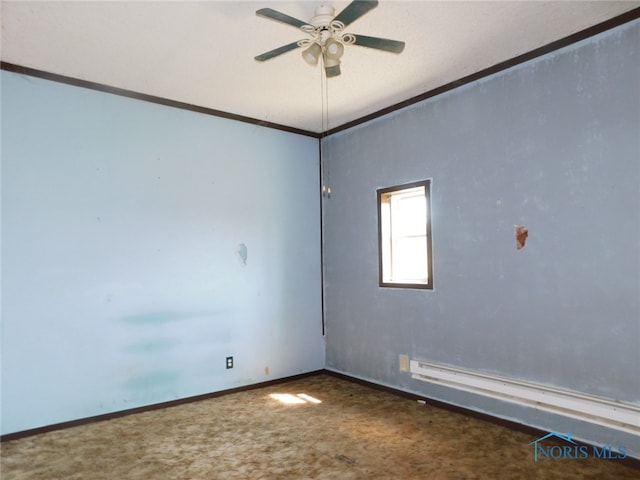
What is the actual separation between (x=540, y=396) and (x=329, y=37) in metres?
2.77

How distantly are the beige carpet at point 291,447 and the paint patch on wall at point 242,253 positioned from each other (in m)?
1.36

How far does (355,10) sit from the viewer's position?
211 cm

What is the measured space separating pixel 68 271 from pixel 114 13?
1.94 m

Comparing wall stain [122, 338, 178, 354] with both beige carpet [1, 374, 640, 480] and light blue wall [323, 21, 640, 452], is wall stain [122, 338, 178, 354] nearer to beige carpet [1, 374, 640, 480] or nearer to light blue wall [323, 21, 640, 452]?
beige carpet [1, 374, 640, 480]

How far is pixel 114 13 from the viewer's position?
2.55 meters

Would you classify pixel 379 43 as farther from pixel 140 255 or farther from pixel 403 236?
pixel 140 255

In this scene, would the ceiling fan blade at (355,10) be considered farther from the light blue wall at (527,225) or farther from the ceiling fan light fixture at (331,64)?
the light blue wall at (527,225)

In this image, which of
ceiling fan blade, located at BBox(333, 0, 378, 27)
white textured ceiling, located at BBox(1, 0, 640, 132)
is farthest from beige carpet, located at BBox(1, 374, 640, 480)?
white textured ceiling, located at BBox(1, 0, 640, 132)

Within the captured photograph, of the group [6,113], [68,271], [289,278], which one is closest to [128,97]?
[6,113]

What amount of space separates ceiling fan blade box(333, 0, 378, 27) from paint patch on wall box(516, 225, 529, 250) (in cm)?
193

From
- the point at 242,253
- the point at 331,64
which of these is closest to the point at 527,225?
the point at 331,64

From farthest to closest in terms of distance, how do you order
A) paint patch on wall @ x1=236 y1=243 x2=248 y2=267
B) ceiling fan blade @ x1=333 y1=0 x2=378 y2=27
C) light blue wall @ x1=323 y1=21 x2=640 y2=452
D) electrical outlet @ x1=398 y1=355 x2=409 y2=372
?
paint patch on wall @ x1=236 y1=243 x2=248 y2=267
electrical outlet @ x1=398 y1=355 x2=409 y2=372
light blue wall @ x1=323 y1=21 x2=640 y2=452
ceiling fan blade @ x1=333 y1=0 x2=378 y2=27

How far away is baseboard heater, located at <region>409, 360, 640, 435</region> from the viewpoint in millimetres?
2590

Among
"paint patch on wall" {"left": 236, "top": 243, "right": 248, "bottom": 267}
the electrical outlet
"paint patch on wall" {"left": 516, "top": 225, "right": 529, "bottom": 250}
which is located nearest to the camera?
"paint patch on wall" {"left": 516, "top": 225, "right": 529, "bottom": 250}
